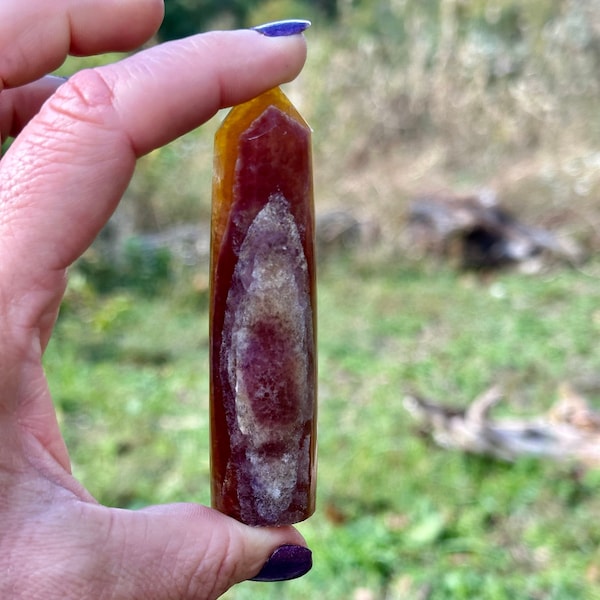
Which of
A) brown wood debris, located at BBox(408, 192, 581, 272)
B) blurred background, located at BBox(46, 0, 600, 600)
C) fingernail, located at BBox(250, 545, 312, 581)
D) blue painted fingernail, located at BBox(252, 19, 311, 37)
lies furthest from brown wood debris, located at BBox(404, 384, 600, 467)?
brown wood debris, located at BBox(408, 192, 581, 272)

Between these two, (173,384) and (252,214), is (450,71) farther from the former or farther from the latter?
(252,214)

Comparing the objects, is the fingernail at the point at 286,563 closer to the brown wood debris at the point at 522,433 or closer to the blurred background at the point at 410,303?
the blurred background at the point at 410,303

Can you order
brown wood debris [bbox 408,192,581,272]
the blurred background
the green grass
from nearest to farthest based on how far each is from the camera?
1. the green grass
2. the blurred background
3. brown wood debris [bbox 408,192,581,272]

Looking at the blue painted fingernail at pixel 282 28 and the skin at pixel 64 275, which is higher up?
the blue painted fingernail at pixel 282 28

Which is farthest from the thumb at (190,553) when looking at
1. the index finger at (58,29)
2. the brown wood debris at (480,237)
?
the brown wood debris at (480,237)

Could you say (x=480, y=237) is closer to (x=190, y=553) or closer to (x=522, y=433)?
(x=522, y=433)

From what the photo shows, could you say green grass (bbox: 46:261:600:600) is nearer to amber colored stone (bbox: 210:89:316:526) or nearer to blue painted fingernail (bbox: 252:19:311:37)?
amber colored stone (bbox: 210:89:316:526)

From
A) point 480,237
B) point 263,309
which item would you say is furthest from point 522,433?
point 480,237
